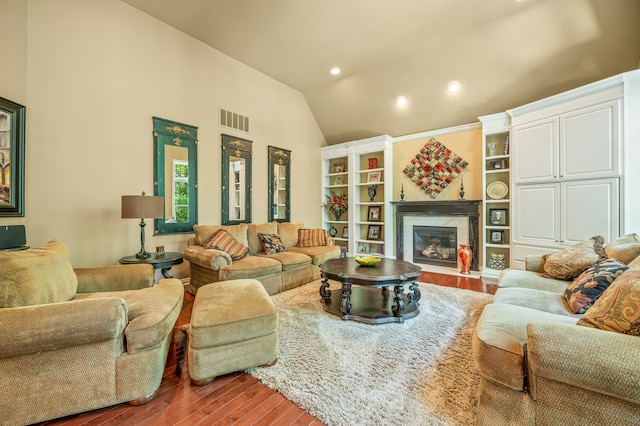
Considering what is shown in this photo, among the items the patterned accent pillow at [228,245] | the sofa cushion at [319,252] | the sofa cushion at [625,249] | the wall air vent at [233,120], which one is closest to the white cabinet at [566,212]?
the sofa cushion at [625,249]

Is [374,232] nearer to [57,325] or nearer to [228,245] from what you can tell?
[228,245]

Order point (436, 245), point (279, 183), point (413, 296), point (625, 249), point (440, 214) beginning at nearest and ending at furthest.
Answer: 1. point (625, 249)
2. point (413, 296)
3. point (440, 214)
4. point (436, 245)
5. point (279, 183)

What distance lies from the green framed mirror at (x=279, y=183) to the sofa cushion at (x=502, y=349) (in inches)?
169

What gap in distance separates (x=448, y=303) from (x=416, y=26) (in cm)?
367

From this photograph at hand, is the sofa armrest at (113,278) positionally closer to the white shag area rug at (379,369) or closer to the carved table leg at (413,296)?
the white shag area rug at (379,369)

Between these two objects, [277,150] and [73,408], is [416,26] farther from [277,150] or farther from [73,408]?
[73,408]

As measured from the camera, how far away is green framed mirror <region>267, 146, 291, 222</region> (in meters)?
5.27

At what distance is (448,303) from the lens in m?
3.14

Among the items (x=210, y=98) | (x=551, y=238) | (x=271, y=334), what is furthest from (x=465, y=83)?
(x=271, y=334)

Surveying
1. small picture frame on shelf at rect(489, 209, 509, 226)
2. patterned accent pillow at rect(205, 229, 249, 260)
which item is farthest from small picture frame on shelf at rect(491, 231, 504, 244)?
patterned accent pillow at rect(205, 229, 249, 260)

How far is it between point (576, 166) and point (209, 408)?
475cm

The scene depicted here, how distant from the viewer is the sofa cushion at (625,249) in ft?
6.91

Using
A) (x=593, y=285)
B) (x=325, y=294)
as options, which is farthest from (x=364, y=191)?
(x=593, y=285)

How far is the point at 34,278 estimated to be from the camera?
159cm
